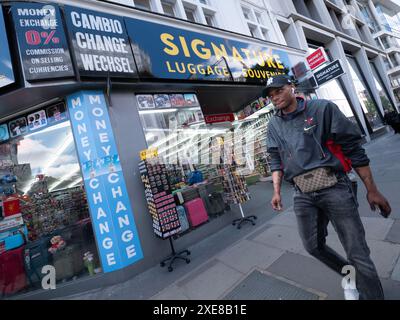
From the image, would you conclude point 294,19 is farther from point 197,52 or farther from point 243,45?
point 197,52

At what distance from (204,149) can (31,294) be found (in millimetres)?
5410

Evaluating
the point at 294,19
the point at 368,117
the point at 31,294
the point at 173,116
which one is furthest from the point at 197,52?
the point at 368,117

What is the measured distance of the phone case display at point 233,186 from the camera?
516cm

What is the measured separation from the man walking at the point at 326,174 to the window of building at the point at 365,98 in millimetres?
16876

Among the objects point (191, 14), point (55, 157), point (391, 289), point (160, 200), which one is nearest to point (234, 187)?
point (160, 200)

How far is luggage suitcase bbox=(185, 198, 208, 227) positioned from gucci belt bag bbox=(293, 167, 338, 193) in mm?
3577

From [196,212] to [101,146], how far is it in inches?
106

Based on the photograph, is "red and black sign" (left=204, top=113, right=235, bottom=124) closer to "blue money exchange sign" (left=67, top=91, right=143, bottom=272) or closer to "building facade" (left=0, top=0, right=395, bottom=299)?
"building facade" (left=0, top=0, right=395, bottom=299)

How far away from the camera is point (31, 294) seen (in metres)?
3.95

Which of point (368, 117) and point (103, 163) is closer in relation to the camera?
point (103, 163)

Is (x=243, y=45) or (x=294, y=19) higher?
(x=294, y=19)

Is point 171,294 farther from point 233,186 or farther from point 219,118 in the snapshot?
point 219,118

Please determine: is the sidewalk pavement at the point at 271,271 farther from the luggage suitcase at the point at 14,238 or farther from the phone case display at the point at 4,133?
the phone case display at the point at 4,133

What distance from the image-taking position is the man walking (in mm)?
1629
